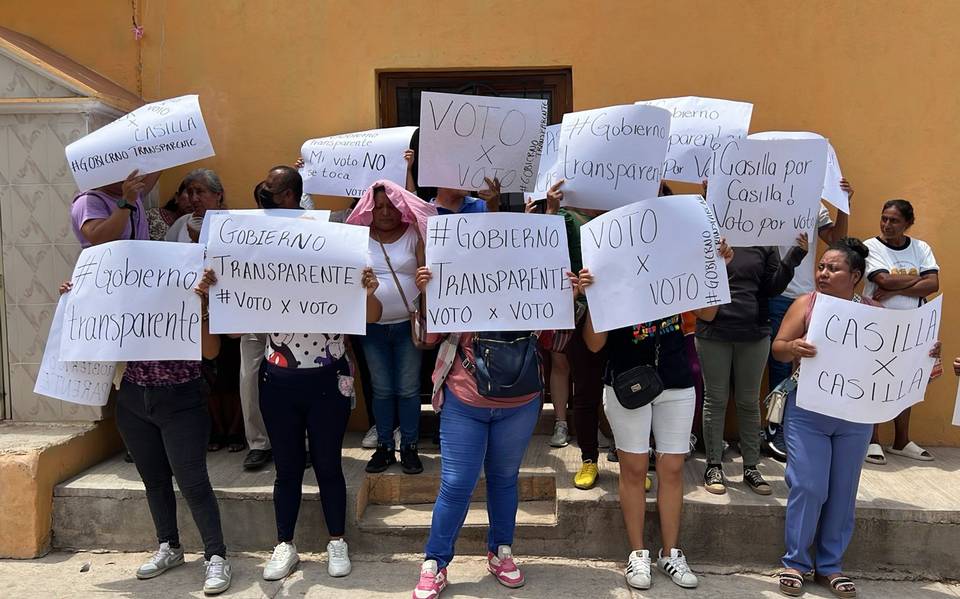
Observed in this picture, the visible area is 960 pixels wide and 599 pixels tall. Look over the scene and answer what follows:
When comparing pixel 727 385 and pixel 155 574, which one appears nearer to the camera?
pixel 155 574

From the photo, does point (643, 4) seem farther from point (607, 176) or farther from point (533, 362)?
point (533, 362)

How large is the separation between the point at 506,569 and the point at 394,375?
1.32 metres

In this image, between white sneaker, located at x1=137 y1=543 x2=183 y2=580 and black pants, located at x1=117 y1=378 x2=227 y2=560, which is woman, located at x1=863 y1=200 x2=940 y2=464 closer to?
black pants, located at x1=117 y1=378 x2=227 y2=560

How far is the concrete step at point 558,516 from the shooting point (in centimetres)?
393

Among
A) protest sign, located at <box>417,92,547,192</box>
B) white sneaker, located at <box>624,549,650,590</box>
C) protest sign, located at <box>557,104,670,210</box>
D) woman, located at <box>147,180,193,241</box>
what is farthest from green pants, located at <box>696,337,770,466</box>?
woman, located at <box>147,180,193,241</box>

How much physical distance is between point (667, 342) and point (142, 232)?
117 inches

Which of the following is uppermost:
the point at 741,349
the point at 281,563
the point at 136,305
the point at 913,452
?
the point at 136,305

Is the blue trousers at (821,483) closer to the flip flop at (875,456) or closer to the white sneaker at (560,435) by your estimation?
the flip flop at (875,456)

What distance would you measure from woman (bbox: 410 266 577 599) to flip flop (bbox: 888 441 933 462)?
2944mm

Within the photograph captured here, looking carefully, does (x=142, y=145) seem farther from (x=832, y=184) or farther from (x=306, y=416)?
(x=832, y=184)

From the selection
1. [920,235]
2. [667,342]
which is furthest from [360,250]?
[920,235]

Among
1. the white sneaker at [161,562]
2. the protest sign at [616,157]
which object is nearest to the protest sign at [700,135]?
the protest sign at [616,157]

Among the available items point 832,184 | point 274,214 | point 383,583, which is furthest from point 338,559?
point 832,184

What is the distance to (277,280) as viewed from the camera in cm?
355
